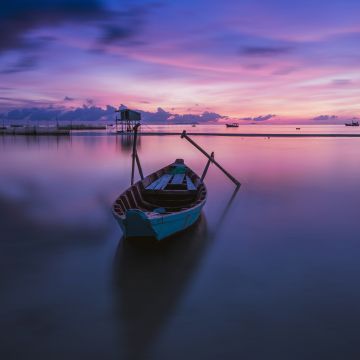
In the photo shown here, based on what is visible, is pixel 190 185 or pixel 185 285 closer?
pixel 185 285

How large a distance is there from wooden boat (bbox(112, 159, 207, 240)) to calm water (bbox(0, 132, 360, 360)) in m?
0.65

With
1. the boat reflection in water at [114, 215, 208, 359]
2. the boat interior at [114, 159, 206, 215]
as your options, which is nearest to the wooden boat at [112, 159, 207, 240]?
the boat interior at [114, 159, 206, 215]

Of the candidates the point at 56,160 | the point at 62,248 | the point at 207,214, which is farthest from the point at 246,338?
the point at 56,160

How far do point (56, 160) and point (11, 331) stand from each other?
24553 mm

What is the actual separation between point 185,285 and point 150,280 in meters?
0.71

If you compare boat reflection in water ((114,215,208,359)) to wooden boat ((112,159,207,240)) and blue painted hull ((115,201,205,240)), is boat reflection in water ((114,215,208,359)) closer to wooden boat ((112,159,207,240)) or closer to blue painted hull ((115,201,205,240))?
wooden boat ((112,159,207,240))

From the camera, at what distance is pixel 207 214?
12164 mm

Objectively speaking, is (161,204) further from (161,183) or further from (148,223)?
(148,223)

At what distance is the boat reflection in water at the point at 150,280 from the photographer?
16.8 ft

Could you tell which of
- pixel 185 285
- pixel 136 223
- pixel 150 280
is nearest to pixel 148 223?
pixel 136 223

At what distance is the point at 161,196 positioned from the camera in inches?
436

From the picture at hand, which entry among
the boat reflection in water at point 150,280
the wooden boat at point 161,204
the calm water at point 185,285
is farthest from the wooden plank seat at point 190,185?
the boat reflection in water at point 150,280

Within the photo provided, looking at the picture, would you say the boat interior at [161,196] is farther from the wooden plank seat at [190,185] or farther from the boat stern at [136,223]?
the boat stern at [136,223]

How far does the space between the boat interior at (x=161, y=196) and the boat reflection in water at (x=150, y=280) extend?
92 centimetres
